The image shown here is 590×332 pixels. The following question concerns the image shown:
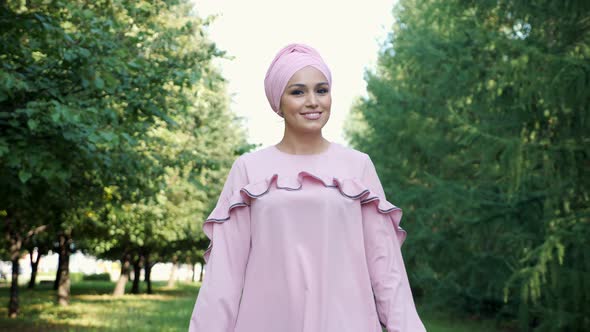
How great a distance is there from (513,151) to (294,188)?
8167 millimetres

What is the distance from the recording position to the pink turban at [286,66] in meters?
2.94

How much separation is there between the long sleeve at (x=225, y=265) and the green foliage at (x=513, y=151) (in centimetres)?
750

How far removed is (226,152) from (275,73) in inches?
1089

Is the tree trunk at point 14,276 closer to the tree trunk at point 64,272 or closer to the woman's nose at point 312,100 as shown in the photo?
the tree trunk at point 64,272

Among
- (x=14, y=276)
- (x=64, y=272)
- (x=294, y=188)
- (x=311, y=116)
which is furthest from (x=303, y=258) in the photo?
(x=64, y=272)

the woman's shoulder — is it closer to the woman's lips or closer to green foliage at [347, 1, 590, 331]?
the woman's lips

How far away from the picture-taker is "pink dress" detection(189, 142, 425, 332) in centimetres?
283

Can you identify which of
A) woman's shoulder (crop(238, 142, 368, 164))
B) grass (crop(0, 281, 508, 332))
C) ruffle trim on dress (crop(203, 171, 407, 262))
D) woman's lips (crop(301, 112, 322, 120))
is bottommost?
grass (crop(0, 281, 508, 332))

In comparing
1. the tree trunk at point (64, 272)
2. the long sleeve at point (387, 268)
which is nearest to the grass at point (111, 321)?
the tree trunk at point (64, 272)

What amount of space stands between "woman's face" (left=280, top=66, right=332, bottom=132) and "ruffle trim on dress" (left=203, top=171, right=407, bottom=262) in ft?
0.70

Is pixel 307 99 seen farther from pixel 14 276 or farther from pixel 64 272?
pixel 64 272

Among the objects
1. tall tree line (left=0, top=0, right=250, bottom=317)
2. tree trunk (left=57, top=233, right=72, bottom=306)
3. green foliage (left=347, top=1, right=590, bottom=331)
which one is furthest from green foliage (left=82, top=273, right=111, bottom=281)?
A: tall tree line (left=0, top=0, right=250, bottom=317)

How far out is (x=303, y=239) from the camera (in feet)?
9.36

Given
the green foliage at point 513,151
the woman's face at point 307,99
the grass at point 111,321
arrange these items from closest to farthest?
the woman's face at point 307,99, the green foliage at point 513,151, the grass at point 111,321
